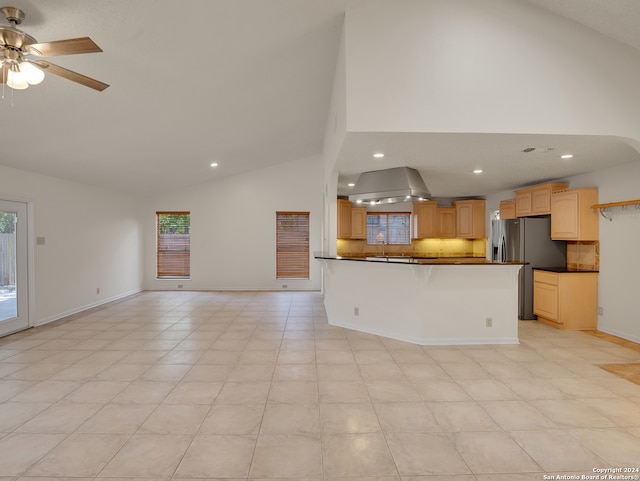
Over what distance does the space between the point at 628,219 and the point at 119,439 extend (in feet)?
20.1

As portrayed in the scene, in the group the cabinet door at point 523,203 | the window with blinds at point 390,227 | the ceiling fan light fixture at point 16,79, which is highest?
the ceiling fan light fixture at point 16,79

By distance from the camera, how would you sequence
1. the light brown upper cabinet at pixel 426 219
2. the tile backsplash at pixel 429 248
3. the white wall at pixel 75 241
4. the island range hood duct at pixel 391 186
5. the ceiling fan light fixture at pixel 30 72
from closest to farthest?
the ceiling fan light fixture at pixel 30 72 → the island range hood duct at pixel 391 186 → the white wall at pixel 75 241 → the light brown upper cabinet at pixel 426 219 → the tile backsplash at pixel 429 248

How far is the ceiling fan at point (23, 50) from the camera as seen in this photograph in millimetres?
1964

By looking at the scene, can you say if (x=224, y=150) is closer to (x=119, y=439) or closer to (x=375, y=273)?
(x=375, y=273)

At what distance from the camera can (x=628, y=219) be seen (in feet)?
14.3

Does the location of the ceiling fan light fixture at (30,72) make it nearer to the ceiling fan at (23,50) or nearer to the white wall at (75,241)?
the ceiling fan at (23,50)

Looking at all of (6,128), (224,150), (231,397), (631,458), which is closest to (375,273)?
(231,397)

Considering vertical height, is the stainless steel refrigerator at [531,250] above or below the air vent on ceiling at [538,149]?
below

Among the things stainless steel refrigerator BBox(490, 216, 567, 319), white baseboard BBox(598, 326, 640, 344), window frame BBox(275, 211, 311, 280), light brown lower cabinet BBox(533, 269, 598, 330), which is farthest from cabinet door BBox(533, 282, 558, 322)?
window frame BBox(275, 211, 311, 280)

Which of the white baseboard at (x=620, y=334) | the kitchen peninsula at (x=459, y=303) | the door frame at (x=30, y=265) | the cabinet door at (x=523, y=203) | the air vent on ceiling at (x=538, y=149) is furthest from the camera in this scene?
the cabinet door at (x=523, y=203)

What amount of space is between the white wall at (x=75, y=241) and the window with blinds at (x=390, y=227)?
5750 mm

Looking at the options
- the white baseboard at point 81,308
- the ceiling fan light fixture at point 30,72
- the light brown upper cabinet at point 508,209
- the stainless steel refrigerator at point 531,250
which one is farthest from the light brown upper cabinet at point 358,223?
the ceiling fan light fixture at point 30,72

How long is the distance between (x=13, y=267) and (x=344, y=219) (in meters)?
5.68

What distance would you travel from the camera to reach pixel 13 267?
4.61 m
